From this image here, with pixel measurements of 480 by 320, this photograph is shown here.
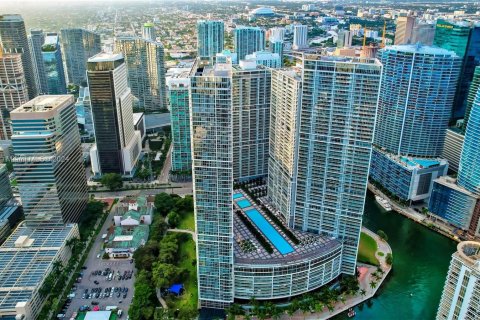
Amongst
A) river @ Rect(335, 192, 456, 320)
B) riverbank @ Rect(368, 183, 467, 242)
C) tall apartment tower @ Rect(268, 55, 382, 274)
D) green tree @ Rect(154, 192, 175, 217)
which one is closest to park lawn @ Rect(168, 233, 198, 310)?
green tree @ Rect(154, 192, 175, 217)

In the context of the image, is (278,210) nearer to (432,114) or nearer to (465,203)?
(465,203)

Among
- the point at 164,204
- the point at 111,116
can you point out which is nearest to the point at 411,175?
the point at 164,204

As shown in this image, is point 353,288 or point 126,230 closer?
point 353,288

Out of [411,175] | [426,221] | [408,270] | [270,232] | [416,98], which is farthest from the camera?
[416,98]

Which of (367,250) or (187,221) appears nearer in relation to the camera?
(367,250)

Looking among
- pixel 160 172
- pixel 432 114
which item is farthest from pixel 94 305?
pixel 432 114

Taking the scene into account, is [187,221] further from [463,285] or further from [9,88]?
[9,88]
